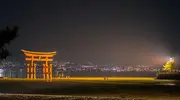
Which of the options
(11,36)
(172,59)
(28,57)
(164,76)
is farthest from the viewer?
(172,59)

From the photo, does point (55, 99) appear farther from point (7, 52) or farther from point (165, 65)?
point (165, 65)

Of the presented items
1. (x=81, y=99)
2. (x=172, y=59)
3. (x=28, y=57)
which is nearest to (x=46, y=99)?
(x=81, y=99)

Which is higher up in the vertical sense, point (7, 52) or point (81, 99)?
point (7, 52)

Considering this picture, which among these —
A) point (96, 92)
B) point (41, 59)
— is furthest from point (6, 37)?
point (41, 59)

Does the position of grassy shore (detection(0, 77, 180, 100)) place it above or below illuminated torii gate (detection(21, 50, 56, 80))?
below

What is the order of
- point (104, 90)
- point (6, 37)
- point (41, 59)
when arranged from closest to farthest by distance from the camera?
1. point (6, 37)
2. point (104, 90)
3. point (41, 59)

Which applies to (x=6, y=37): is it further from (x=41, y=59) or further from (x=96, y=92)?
(x=41, y=59)

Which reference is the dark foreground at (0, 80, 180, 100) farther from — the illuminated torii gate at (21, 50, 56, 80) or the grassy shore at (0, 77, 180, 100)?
the illuminated torii gate at (21, 50, 56, 80)

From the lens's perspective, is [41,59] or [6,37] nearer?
[6,37]

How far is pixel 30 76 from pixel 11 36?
3486 centimetres

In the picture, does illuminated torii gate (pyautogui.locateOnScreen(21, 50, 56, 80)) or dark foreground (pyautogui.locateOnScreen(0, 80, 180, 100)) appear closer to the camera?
dark foreground (pyautogui.locateOnScreen(0, 80, 180, 100))

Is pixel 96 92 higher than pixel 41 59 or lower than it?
lower

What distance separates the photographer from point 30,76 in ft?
172


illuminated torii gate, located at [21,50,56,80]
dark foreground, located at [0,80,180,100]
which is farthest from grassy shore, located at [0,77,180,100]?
illuminated torii gate, located at [21,50,56,80]
